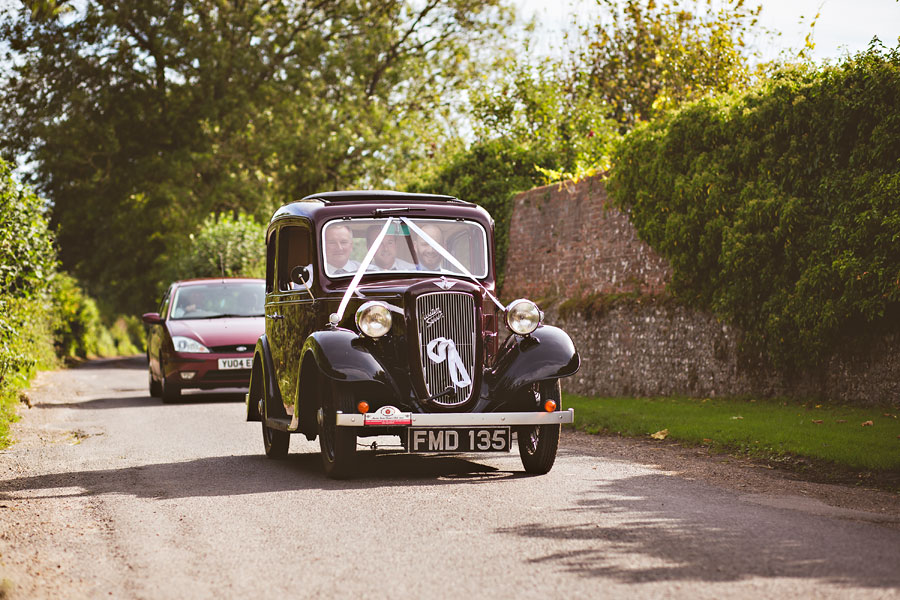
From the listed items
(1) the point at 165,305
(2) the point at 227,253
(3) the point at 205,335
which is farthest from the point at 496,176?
(2) the point at 227,253

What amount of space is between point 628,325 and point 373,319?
895 cm

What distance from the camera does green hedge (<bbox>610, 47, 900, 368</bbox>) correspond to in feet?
39.7

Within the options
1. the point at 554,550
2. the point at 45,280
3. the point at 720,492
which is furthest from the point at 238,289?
the point at 554,550

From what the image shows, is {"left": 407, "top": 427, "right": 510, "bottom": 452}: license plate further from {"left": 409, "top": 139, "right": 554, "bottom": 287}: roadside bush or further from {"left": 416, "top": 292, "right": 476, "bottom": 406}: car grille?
{"left": 409, "top": 139, "right": 554, "bottom": 287}: roadside bush

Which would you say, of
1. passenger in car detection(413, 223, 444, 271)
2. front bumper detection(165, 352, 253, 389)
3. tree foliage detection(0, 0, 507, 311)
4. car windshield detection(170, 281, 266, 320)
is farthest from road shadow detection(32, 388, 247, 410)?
tree foliage detection(0, 0, 507, 311)

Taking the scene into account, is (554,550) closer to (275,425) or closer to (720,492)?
(720,492)

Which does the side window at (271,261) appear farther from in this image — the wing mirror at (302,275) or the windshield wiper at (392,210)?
the windshield wiper at (392,210)

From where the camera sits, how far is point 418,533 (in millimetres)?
6652

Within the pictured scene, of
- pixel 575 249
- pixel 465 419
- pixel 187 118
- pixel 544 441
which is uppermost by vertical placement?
pixel 187 118

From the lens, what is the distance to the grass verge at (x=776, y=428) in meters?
9.46

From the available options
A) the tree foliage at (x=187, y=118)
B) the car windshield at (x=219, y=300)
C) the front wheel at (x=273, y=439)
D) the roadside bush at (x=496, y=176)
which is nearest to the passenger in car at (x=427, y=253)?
the front wheel at (x=273, y=439)

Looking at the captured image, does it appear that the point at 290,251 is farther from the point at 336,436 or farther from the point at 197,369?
the point at 197,369

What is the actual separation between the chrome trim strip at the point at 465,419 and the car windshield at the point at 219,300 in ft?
36.0

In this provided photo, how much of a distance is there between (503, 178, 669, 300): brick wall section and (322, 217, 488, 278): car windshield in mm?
6681
